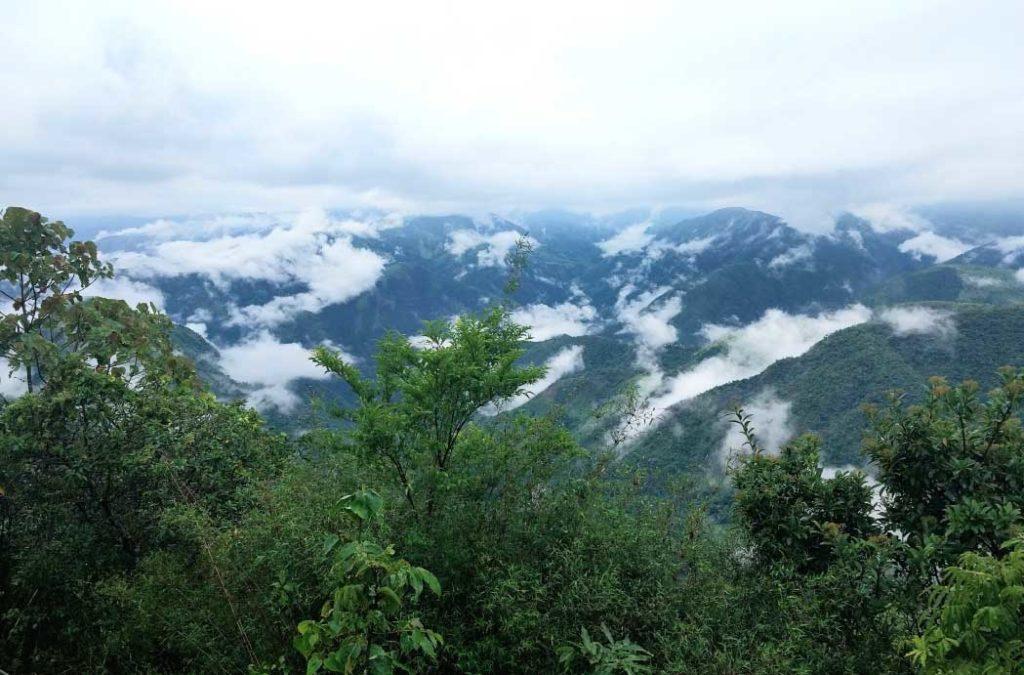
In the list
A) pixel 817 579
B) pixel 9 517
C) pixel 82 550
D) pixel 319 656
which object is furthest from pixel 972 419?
pixel 9 517

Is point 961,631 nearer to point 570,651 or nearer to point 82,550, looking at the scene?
point 570,651

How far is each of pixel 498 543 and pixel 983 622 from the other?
4337mm

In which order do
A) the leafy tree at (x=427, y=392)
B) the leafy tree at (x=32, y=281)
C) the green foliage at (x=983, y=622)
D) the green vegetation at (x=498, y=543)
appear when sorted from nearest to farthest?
1. the green foliage at (x=983, y=622)
2. the green vegetation at (x=498, y=543)
3. the leafy tree at (x=427, y=392)
4. the leafy tree at (x=32, y=281)

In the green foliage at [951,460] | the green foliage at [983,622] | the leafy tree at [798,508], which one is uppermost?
the green foliage at [983,622]

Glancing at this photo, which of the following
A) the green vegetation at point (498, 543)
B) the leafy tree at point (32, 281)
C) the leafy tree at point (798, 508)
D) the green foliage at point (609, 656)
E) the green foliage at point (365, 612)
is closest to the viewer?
the green foliage at point (365, 612)

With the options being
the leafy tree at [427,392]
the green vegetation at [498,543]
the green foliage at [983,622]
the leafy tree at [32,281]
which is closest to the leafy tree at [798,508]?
the green vegetation at [498,543]

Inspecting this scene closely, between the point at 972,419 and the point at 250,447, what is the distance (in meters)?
12.9

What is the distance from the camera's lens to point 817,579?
5.79 meters

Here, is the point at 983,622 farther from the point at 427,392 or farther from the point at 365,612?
the point at 427,392

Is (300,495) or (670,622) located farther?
(300,495)

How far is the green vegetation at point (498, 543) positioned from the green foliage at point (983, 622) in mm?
18

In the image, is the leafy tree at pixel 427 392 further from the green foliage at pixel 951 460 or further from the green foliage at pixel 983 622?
the green foliage at pixel 951 460

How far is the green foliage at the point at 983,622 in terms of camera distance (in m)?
3.09

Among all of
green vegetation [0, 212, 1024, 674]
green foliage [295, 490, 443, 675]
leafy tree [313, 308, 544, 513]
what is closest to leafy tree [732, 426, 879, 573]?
green vegetation [0, 212, 1024, 674]
